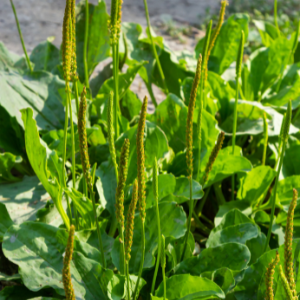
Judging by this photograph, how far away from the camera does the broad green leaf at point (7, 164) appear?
4.53ft

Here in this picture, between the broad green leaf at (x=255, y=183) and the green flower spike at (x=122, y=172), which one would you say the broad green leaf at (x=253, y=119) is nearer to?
the broad green leaf at (x=255, y=183)

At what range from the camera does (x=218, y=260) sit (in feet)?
3.48

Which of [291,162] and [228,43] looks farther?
[228,43]

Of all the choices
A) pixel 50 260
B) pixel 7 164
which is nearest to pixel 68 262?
pixel 50 260

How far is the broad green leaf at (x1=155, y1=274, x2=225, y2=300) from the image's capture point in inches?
35.8

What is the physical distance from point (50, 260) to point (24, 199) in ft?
1.21

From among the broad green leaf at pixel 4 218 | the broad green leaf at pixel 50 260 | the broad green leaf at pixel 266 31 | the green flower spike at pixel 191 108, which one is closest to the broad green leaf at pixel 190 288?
the broad green leaf at pixel 50 260

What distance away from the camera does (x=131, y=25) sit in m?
1.95

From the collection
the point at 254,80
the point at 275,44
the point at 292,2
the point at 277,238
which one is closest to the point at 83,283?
the point at 277,238

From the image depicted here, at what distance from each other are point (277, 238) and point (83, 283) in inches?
26.3

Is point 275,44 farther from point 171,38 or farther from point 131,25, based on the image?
point 171,38

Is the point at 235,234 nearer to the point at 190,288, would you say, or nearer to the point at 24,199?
the point at 190,288

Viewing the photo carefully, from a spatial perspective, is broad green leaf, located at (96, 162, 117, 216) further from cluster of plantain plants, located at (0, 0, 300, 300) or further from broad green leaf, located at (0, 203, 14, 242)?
broad green leaf, located at (0, 203, 14, 242)

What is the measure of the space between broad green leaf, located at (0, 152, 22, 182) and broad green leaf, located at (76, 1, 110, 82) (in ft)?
2.01
